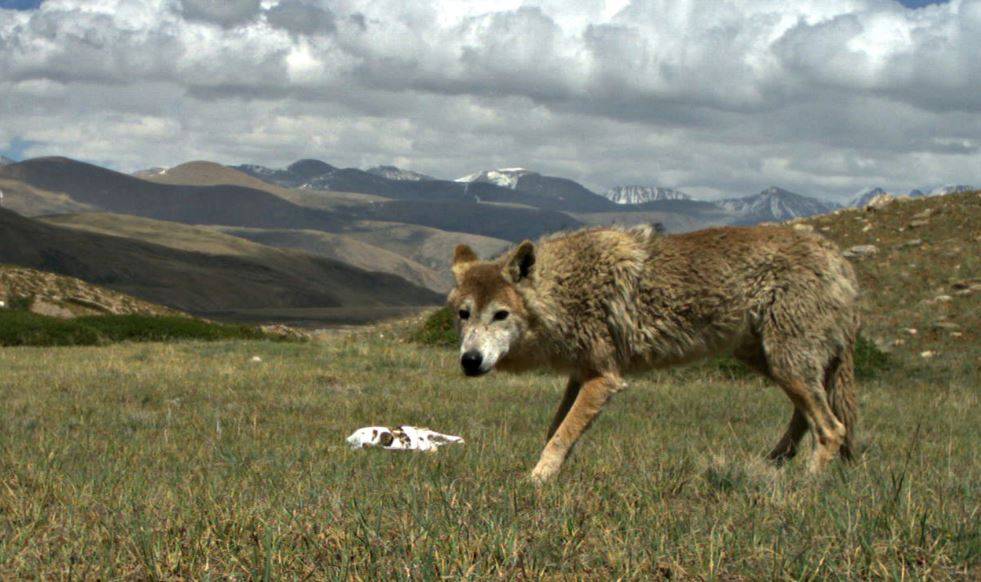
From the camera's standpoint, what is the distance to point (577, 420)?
24.7ft

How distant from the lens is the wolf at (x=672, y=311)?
802cm

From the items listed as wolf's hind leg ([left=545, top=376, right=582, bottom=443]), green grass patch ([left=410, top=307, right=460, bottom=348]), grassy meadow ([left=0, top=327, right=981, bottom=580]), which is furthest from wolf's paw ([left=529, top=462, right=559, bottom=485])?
green grass patch ([left=410, top=307, right=460, bottom=348])

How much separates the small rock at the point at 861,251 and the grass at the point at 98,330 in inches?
622

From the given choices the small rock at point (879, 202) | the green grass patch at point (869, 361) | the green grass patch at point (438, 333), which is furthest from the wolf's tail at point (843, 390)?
the small rock at point (879, 202)

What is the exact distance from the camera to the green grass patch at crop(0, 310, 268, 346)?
2223cm

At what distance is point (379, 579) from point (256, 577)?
53cm

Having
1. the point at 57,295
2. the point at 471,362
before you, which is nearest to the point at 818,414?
the point at 471,362

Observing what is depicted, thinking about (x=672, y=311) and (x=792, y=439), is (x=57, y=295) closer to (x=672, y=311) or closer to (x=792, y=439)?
(x=672, y=311)

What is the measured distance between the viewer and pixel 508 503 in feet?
17.3

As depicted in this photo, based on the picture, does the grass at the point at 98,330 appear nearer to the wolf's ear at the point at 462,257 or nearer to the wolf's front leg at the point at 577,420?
the wolf's ear at the point at 462,257

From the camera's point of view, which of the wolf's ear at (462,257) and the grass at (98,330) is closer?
the wolf's ear at (462,257)

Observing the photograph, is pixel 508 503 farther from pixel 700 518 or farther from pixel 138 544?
pixel 138 544

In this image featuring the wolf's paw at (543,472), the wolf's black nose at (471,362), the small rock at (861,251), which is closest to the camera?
the wolf's paw at (543,472)

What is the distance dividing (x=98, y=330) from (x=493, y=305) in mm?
18147
